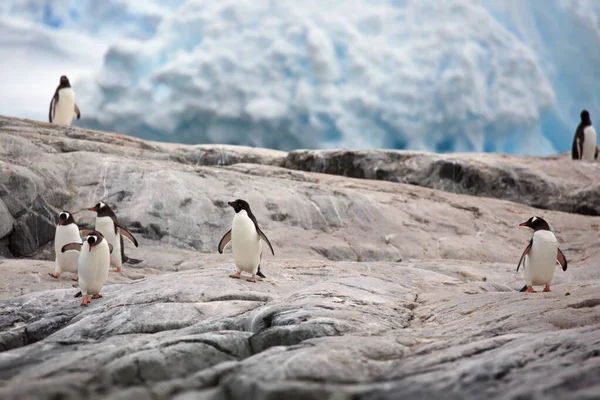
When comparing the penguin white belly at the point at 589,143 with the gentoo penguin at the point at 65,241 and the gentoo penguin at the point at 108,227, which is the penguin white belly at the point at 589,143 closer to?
the gentoo penguin at the point at 108,227

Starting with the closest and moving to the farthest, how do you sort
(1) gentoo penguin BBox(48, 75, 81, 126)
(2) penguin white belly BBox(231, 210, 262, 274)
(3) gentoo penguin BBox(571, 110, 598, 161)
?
(2) penguin white belly BBox(231, 210, 262, 274)
(1) gentoo penguin BBox(48, 75, 81, 126)
(3) gentoo penguin BBox(571, 110, 598, 161)

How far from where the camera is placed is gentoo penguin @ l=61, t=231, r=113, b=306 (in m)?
5.46

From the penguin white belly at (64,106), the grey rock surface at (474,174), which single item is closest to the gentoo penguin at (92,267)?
the grey rock surface at (474,174)

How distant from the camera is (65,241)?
274 inches

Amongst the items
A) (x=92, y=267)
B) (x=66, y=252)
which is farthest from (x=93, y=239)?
(x=66, y=252)

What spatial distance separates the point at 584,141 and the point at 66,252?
13145 millimetres

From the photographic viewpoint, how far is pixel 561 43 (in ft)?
80.6

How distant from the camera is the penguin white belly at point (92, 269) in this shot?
5.46m

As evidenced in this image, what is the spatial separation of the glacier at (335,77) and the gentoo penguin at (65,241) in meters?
14.0

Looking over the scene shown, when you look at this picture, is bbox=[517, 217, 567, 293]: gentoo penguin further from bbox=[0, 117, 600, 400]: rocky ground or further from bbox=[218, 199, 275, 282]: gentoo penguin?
bbox=[218, 199, 275, 282]: gentoo penguin

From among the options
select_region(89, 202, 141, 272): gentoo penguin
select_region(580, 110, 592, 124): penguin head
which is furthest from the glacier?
select_region(89, 202, 141, 272): gentoo penguin

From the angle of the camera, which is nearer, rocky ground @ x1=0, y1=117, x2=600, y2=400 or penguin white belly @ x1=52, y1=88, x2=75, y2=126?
rocky ground @ x1=0, y1=117, x2=600, y2=400

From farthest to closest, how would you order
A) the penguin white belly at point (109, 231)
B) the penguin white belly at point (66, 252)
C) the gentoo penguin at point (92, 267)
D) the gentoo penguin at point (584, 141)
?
1. the gentoo penguin at point (584, 141)
2. the penguin white belly at point (109, 231)
3. the penguin white belly at point (66, 252)
4. the gentoo penguin at point (92, 267)

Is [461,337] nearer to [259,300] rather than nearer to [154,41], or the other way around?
[259,300]
